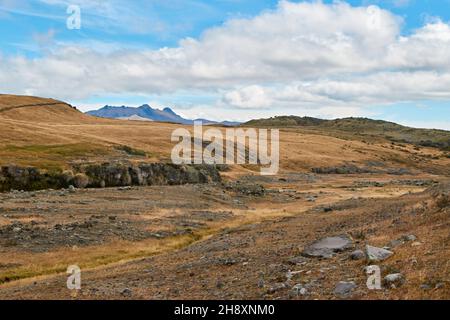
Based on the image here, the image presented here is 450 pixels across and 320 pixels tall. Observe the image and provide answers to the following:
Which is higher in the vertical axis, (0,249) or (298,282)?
(298,282)

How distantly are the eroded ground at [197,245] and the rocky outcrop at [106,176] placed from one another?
6130 millimetres

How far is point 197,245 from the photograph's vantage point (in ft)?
127

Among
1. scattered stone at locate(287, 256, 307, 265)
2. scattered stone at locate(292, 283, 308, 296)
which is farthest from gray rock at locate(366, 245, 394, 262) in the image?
scattered stone at locate(292, 283, 308, 296)

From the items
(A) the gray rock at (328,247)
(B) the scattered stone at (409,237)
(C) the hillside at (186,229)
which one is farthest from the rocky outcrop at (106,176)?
(B) the scattered stone at (409,237)

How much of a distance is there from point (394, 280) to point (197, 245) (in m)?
22.9

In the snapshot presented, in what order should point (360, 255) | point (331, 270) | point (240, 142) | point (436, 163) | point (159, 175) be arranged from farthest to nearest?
point (436, 163)
point (240, 142)
point (159, 175)
point (360, 255)
point (331, 270)

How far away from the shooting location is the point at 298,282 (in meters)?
19.5

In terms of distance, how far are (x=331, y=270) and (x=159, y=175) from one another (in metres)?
64.2

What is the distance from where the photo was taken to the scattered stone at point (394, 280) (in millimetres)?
17094

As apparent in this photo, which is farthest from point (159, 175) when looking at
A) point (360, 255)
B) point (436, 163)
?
point (436, 163)

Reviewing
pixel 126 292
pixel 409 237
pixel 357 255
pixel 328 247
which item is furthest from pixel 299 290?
pixel 409 237

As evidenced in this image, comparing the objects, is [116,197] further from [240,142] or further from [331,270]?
[240,142]

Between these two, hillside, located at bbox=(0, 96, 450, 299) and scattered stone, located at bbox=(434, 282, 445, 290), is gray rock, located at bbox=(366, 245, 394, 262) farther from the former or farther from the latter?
scattered stone, located at bbox=(434, 282, 445, 290)
